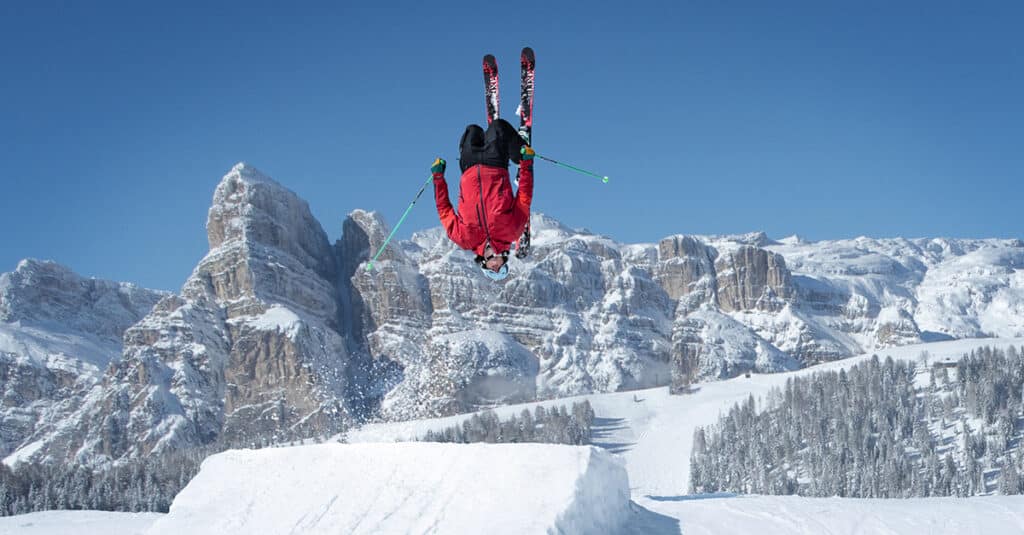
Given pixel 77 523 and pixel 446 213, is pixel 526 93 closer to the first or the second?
pixel 446 213

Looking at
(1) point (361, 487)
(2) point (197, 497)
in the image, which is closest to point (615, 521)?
(1) point (361, 487)

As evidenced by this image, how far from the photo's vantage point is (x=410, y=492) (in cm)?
2584

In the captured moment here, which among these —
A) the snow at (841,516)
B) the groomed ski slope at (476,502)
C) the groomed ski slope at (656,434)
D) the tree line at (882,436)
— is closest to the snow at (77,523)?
the groomed ski slope at (476,502)

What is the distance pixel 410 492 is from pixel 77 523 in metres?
24.3

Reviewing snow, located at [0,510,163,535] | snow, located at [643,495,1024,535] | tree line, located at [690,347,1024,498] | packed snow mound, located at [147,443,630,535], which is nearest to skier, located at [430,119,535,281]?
packed snow mound, located at [147,443,630,535]

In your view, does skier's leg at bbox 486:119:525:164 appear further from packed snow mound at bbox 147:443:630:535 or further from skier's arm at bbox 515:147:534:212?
packed snow mound at bbox 147:443:630:535

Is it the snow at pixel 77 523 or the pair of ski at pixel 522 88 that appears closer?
the pair of ski at pixel 522 88

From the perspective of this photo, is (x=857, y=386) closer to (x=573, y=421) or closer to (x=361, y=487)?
(x=573, y=421)

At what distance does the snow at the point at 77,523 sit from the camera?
40.0m

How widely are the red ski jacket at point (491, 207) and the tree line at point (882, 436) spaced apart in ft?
295

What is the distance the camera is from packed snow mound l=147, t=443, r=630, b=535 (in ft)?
77.5

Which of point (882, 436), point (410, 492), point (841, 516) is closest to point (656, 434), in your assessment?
point (882, 436)

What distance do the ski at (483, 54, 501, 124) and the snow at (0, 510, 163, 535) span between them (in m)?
24.4

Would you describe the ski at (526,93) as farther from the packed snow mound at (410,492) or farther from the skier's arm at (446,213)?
the packed snow mound at (410,492)
